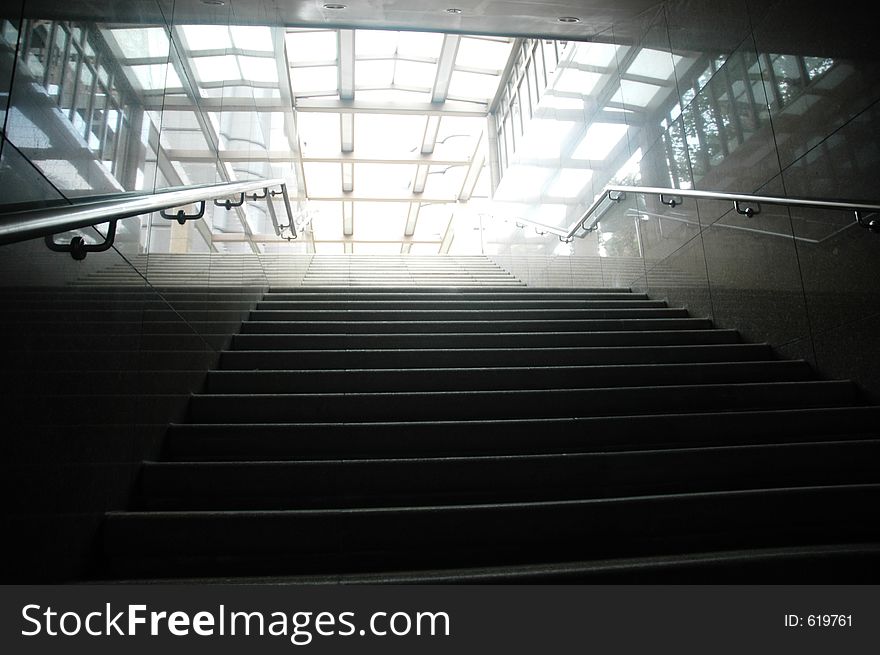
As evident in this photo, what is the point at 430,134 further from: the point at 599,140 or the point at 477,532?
the point at 477,532

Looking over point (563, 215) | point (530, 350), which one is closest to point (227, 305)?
point (530, 350)

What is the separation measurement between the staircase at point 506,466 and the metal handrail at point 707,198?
905mm

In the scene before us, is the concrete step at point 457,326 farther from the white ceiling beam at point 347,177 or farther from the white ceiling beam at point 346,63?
the white ceiling beam at point 347,177

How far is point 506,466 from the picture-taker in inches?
91.8

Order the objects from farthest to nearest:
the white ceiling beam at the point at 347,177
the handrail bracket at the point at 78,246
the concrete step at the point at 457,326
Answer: the white ceiling beam at the point at 347,177, the concrete step at the point at 457,326, the handrail bracket at the point at 78,246

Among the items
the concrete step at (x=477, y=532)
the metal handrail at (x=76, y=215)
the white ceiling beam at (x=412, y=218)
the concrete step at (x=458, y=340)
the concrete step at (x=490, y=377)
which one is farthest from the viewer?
the white ceiling beam at (x=412, y=218)

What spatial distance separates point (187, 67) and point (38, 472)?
2.48m

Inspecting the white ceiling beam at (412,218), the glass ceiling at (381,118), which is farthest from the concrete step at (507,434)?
the white ceiling beam at (412,218)

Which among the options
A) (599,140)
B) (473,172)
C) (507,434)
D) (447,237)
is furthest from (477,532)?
(447,237)

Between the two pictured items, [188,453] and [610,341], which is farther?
[610,341]

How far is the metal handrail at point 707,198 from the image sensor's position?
302cm

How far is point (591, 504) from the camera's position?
6.73 ft

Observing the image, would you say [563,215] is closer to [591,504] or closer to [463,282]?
[463,282]

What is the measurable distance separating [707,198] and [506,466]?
2850mm
